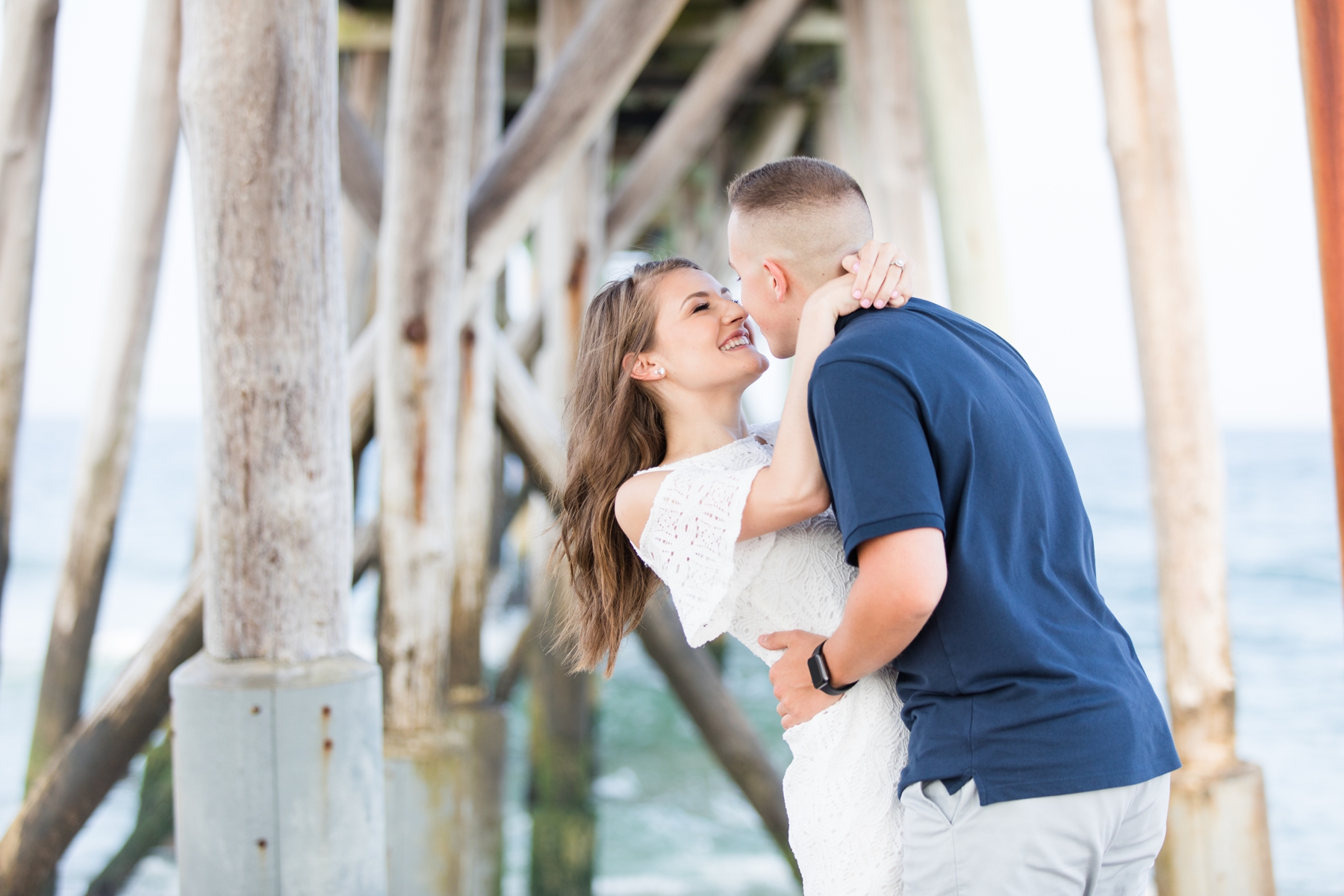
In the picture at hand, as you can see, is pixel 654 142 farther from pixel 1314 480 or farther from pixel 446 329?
pixel 1314 480

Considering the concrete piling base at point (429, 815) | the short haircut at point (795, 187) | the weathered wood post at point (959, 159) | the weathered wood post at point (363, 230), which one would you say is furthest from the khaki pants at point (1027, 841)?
the weathered wood post at point (363, 230)

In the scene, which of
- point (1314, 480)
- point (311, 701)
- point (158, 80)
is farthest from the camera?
point (1314, 480)

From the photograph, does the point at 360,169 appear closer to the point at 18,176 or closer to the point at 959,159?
the point at 18,176

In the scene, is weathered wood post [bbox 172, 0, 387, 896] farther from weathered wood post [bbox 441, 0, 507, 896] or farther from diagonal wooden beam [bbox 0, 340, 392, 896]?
weathered wood post [bbox 441, 0, 507, 896]

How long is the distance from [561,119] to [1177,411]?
72.9 inches

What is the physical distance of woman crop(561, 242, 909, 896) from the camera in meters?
1.38

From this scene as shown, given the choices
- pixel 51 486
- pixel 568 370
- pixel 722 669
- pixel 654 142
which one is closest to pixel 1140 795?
pixel 568 370

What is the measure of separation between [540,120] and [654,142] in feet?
7.75


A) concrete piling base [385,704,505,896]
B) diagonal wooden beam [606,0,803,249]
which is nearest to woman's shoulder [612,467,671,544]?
concrete piling base [385,704,505,896]

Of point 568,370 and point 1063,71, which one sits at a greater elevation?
point 1063,71

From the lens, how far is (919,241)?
13.3ft

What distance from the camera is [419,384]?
296cm

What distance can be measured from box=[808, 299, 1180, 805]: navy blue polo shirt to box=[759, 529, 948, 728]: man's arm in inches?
0.8

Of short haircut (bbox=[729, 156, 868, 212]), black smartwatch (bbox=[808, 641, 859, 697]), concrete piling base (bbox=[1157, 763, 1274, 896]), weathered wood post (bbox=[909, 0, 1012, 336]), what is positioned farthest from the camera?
weathered wood post (bbox=[909, 0, 1012, 336])
